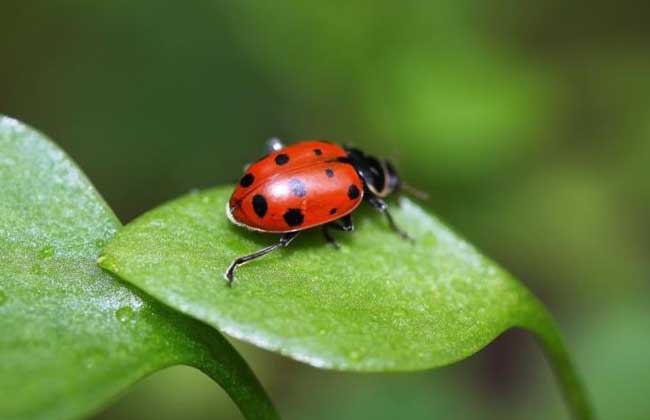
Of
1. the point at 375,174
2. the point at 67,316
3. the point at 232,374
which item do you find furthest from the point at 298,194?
the point at 67,316

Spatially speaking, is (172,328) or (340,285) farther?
(340,285)

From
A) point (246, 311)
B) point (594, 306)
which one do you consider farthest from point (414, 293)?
point (594, 306)

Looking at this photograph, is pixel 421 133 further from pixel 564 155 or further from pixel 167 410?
pixel 167 410

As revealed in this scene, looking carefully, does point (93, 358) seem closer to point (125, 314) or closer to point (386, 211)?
point (125, 314)

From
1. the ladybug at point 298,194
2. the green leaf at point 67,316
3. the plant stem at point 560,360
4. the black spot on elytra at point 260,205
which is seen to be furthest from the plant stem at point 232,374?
the plant stem at point 560,360

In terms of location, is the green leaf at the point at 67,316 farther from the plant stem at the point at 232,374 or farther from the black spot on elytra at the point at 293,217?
the black spot on elytra at the point at 293,217

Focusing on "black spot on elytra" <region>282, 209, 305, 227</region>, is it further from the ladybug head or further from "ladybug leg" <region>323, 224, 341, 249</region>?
the ladybug head
